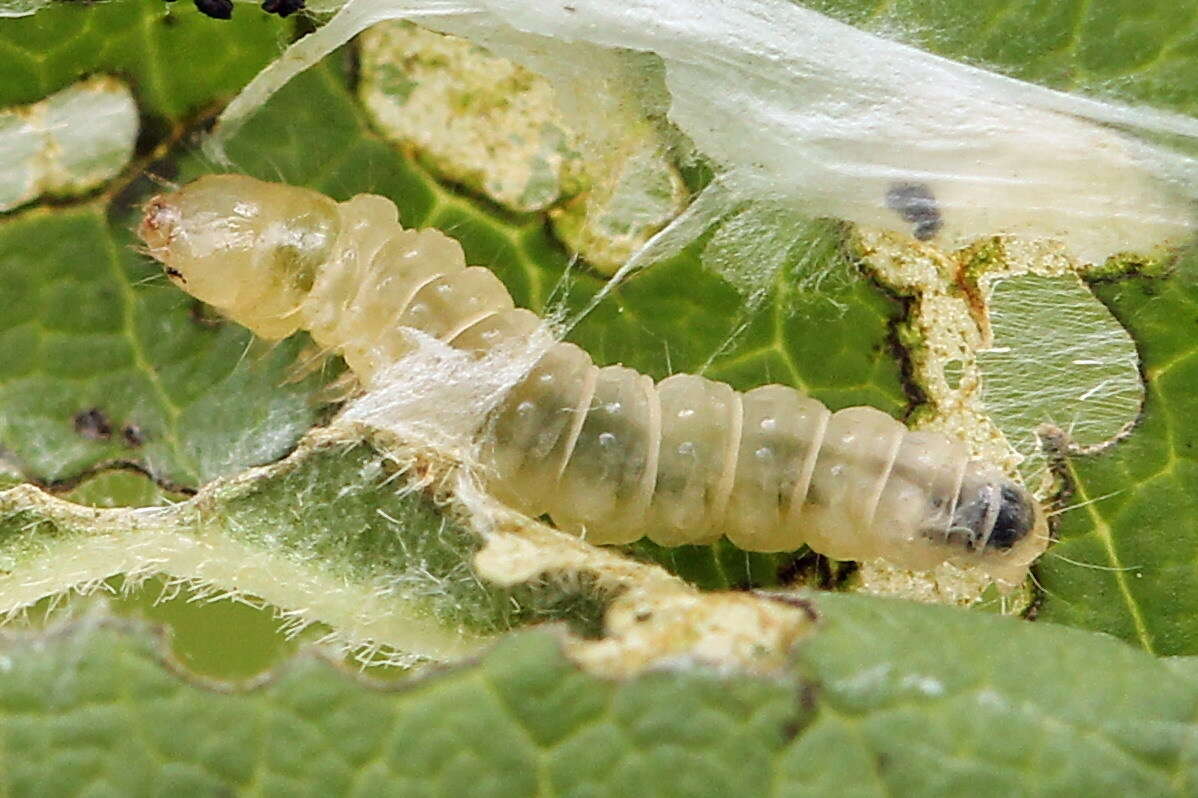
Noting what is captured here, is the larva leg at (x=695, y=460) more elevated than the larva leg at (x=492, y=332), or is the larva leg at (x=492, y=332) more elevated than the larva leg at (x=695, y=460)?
the larva leg at (x=492, y=332)

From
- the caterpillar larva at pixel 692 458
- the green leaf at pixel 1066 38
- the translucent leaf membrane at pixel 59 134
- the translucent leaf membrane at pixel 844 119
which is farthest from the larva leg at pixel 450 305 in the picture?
the green leaf at pixel 1066 38

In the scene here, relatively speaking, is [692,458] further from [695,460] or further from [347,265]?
[347,265]

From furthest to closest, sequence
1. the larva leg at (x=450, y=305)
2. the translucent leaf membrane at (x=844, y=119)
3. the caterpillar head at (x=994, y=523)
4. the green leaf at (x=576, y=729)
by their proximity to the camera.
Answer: the translucent leaf membrane at (x=844, y=119), the larva leg at (x=450, y=305), the caterpillar head at (x=994, y=523), the green leaf at (x=576, y=729)

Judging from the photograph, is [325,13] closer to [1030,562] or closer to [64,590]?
[64,590]

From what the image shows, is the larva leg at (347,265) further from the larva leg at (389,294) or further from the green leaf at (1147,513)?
the green leaf at (1147,513)

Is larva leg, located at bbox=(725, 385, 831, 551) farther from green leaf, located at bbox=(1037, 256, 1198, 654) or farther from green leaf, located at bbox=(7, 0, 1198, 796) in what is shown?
green leaf, located at bbox=(1037, 256, 1198, 654)

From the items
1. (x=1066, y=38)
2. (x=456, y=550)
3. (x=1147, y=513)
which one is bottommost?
(x=456, y=550)

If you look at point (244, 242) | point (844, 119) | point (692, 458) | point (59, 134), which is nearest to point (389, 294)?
point (244, 242)

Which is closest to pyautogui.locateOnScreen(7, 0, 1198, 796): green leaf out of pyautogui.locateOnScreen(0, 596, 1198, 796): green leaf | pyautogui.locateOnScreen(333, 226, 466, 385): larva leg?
pyautogui.locateOnScreen(0, 596, 1198, 796): green leaf
